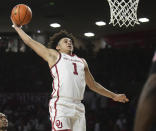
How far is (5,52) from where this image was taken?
388 inches

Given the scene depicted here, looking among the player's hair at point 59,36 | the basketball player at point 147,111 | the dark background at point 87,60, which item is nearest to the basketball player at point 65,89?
the player's hair at point 59,36

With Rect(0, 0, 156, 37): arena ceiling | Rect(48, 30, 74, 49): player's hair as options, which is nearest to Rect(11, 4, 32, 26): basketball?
Rect(48, 30, 74, 49): player's hair

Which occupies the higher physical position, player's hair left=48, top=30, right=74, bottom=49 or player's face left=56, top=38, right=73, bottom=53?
player's hair left=48, top=30, right=74, bottom=49

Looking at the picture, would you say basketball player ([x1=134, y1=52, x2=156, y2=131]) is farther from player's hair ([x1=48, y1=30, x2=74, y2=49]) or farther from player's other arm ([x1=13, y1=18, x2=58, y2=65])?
player's hair ([x1=48, y1=30, x2=74, y2=49])

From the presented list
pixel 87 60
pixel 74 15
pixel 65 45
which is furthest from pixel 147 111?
pixel 74 15

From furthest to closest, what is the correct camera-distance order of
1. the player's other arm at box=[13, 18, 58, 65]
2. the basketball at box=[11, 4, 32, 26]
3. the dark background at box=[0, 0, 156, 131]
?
the dark background at box=[0, 0, 156, 131]
the basketball at box=[11, 4, 32, 26]
the player's other arm at box=[13, 18, 58, 65]

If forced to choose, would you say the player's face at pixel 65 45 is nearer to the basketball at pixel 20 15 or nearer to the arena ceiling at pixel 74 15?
the basketball at pixel 20 15

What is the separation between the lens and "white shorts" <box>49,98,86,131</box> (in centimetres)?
339

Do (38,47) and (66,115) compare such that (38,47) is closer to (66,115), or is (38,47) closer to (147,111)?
(66,115)

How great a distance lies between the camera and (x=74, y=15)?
9602 mm

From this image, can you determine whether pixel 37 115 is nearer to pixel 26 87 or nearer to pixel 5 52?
pixel 26 87

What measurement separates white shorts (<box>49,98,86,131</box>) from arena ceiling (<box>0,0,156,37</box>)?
5773 mm

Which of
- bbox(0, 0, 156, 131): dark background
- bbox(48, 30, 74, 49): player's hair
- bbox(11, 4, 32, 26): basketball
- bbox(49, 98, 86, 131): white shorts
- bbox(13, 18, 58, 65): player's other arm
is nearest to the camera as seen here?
bbox(49, 98, 86, 131): white shorts

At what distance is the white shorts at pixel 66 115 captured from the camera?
3.39 m
